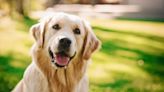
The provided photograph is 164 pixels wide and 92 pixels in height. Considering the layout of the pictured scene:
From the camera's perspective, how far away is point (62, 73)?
2805 millimetres

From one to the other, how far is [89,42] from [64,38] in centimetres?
18

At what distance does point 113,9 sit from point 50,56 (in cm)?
54

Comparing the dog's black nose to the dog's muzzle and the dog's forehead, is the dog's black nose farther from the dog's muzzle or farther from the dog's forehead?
the dog's forehead

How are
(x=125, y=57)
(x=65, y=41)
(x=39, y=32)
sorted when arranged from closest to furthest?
(x=65, y=41) < (x=39, y=32) < (x=125, y=57)

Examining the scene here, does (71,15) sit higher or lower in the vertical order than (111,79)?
higher

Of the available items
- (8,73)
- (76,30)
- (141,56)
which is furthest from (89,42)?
(8,73)

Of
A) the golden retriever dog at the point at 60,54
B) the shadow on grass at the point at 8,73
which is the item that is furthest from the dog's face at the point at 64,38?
the shadow on grass at the point at 8,73

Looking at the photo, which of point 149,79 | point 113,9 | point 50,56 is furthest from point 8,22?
point 149,79

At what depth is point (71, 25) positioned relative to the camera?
8.75 ft

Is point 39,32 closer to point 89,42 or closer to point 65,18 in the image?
point 65,18

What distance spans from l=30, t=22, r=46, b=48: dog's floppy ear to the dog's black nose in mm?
137

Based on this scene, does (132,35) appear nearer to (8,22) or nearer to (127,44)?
(127,44)

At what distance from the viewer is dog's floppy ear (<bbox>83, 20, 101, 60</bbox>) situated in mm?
2712

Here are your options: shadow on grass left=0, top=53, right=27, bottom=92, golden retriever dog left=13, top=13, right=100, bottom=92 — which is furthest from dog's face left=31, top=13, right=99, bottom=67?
shadow on grass left=0, top=53, right=27, bottom=92
